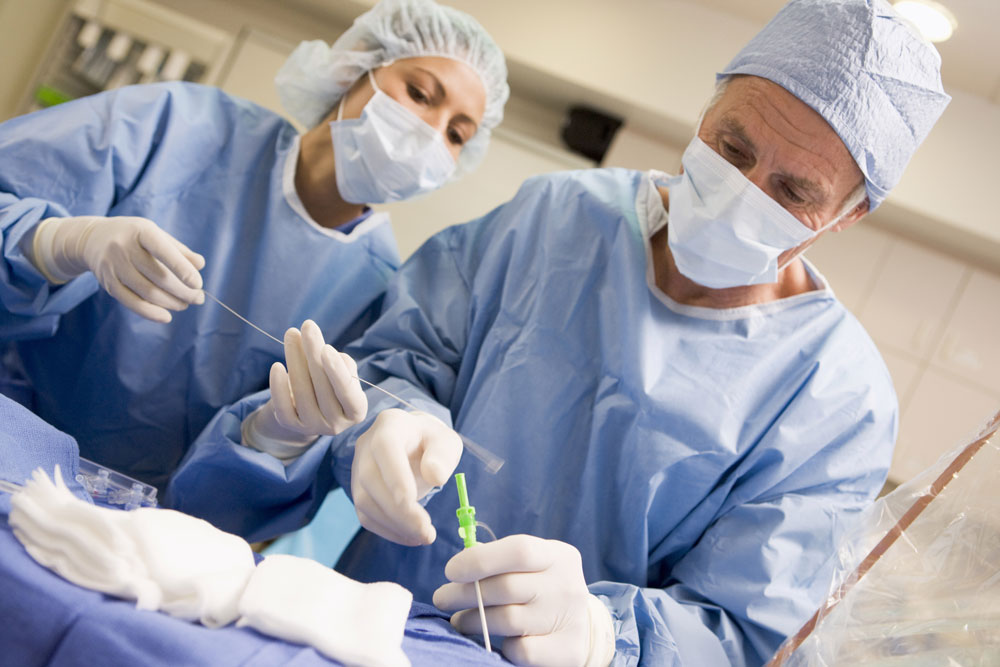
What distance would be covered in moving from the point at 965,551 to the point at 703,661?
0.38 m

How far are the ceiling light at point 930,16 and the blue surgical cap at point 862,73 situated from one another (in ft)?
3.43

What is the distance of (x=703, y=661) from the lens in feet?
3.48

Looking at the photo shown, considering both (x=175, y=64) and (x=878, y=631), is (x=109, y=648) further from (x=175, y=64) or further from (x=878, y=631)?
(x=175, y=64)

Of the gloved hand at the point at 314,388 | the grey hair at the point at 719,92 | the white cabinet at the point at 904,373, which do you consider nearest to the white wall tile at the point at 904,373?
the white cabinet at the point at 904,373

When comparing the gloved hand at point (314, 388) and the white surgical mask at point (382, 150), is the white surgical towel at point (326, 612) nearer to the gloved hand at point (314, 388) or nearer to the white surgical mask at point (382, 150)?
the gloved hand at point (314, 388)

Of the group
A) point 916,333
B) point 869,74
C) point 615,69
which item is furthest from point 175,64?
point 916,333

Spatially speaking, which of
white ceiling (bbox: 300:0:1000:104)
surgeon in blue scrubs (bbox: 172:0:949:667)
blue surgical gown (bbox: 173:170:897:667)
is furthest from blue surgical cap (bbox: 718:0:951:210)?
white ceiling (bbox: 300:0:1000:104)

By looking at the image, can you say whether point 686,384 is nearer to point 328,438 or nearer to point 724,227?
point 724,227

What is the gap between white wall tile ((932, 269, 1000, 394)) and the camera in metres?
2.72

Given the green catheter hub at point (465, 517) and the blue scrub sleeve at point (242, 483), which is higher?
the green catheter hub at point (465, 517)

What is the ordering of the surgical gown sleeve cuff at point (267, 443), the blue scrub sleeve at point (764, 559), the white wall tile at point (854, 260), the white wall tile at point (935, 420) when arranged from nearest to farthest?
the blue scrub sleeve at point (764, 559)
the surgical gown sleeve cuff at point (267, 443)
the white wall tile at point (935, 420)
the white wall tile at point (854, 260)

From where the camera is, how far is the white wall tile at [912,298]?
276 cm

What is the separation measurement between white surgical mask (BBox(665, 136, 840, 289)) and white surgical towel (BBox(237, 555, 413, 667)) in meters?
0.75

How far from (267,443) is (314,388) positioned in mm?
220
